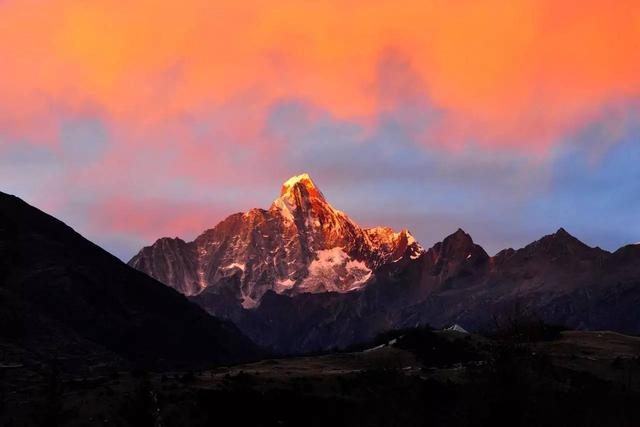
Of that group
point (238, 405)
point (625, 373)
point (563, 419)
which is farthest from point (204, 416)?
point (625, 373)

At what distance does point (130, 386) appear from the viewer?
147 m

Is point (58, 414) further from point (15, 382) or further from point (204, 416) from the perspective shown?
point (15, 382)

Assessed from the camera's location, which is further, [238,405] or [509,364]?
[238,405]

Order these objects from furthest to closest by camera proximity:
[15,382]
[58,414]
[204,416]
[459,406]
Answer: [15,382] < [459,406] < [204,416] < [58,414]

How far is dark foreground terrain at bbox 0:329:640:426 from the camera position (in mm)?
119938

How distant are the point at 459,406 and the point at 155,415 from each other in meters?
51.6

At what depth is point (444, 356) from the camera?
19650 cm

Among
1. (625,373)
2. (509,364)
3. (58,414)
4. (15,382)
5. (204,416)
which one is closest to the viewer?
(509,364)

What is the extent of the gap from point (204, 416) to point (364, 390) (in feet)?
114

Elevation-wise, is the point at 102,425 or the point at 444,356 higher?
the point at 444,356

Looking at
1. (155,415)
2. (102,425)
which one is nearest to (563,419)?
(155,415)

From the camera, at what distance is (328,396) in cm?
15162

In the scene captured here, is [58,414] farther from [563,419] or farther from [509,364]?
[563,419]

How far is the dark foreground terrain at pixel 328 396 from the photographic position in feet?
393
